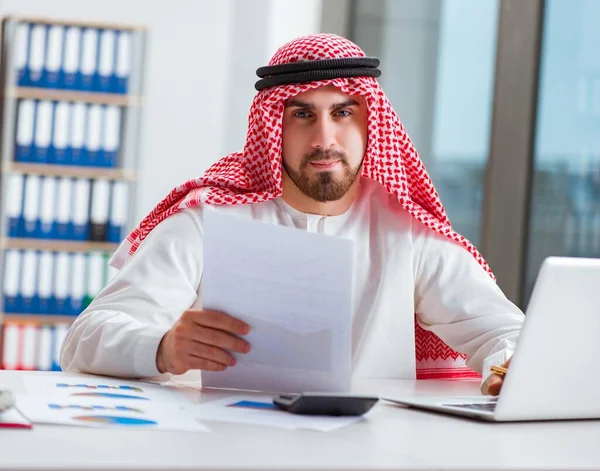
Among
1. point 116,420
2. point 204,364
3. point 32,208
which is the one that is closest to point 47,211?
point 32,208

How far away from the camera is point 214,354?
1514 mm

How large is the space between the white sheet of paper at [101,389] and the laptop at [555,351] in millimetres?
423

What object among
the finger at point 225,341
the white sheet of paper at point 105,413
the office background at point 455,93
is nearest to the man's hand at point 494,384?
the finger at point 225,341

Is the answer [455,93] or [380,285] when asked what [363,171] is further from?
[455,93]

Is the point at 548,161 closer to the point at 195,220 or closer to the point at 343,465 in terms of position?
the point at 195,220

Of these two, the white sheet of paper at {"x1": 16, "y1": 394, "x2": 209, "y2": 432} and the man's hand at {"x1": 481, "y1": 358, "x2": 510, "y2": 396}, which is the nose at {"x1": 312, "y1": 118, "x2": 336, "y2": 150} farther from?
the white sheet of paper at {"x1": 16, "y1": 394, "x2": 209, "y2": 432}

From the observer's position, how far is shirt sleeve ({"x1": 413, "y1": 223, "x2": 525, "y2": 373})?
85.2 inches

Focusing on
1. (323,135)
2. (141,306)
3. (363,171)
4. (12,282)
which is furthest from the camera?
(12,282)

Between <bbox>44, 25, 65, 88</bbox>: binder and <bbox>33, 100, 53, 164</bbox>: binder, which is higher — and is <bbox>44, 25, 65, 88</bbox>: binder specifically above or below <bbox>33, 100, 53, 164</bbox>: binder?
above

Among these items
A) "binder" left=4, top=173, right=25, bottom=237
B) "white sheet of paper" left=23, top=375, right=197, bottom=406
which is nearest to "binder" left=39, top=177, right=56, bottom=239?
"binder" left=4, top=173, right=25, bottom=237

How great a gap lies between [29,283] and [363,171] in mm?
3262

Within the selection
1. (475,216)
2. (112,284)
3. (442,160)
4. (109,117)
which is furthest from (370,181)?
(109,117)

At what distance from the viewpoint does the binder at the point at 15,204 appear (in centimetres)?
515

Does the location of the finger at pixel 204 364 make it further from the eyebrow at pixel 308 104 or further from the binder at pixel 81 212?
the binder at pixel 81 212
